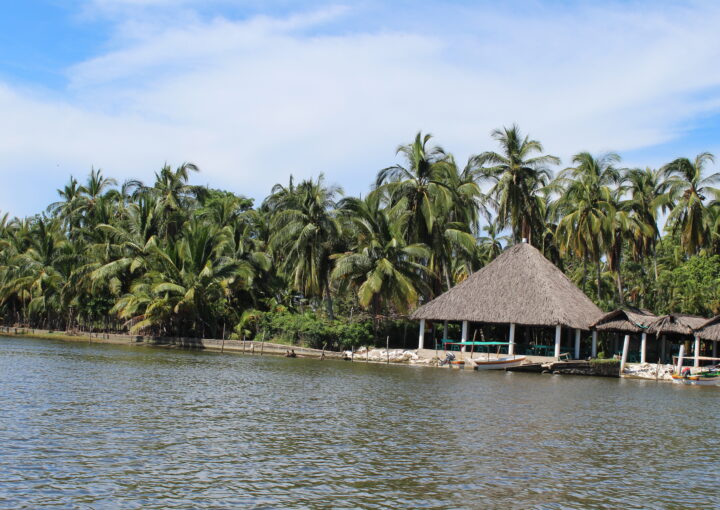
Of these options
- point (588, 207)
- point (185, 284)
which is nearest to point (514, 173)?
point (588, 207)

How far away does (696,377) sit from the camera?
94.9 feet

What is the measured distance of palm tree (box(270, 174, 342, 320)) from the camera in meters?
39.3

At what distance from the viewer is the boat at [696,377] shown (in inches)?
1139

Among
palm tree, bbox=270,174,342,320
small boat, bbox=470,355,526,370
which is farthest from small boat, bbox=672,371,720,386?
palm tree, bbox=270,174,342,320

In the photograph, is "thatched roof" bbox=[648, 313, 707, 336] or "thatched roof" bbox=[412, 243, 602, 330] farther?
"thatched roof" bbox=[412, 243, 602, 330]

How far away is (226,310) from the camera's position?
42.2 meters

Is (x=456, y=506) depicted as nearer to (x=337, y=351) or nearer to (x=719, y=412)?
(x=719, y=412)

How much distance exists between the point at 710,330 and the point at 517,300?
828cm

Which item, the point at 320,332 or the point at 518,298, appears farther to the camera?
the point at 320,332

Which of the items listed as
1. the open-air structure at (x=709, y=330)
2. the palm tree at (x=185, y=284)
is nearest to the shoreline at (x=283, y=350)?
the palm tree at (x=185, y=284)

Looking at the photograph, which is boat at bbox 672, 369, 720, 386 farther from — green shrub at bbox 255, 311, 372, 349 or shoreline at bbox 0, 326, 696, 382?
green shrub at bbox 255, 311, 372, 349

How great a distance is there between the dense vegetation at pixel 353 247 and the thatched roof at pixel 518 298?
2.06 m

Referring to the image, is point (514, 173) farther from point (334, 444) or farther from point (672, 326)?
point (334, 444)

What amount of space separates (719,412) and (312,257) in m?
23.8
